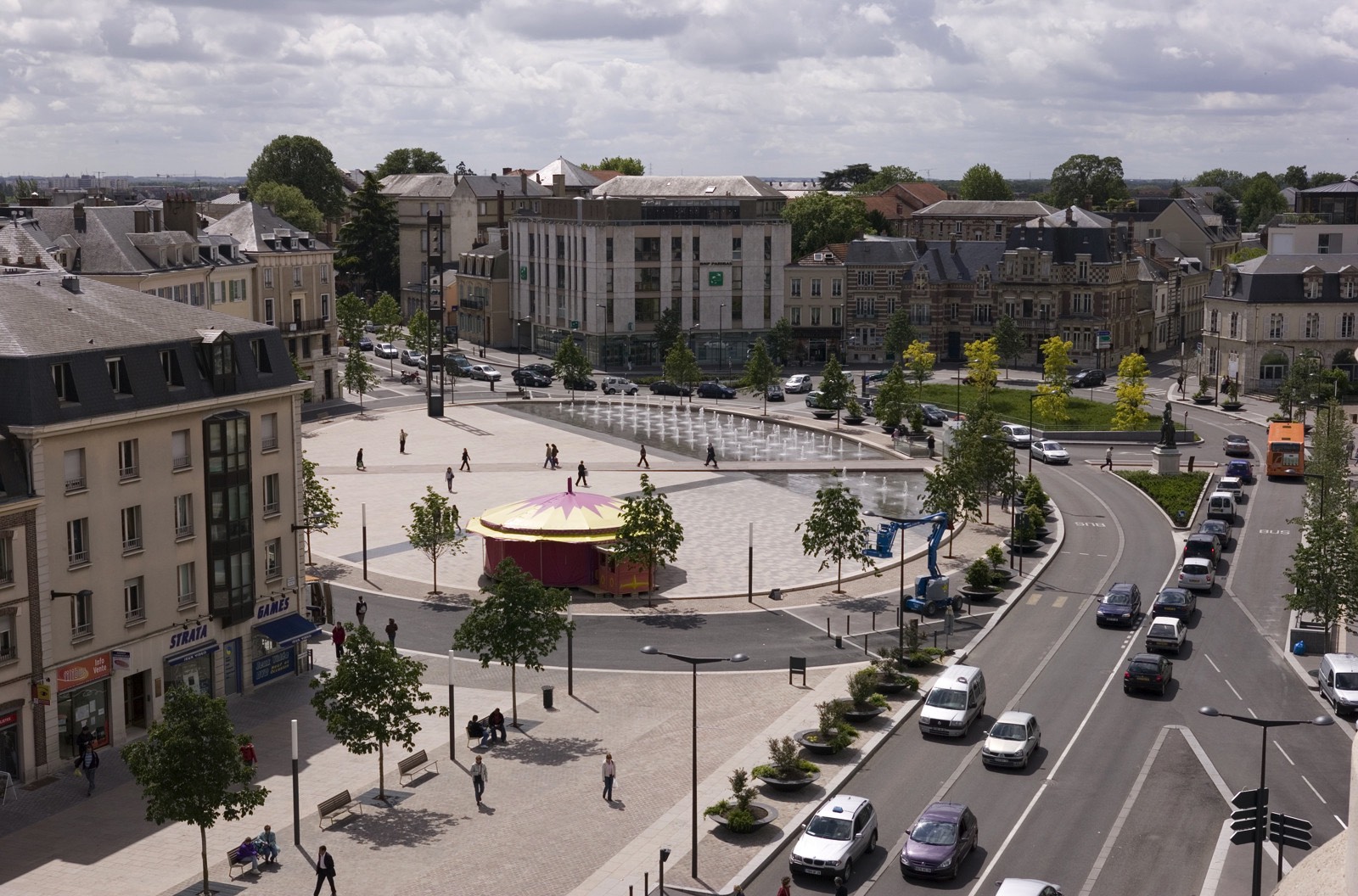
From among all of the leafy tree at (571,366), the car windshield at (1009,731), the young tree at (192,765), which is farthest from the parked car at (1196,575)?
the leafy tree at (571,366)

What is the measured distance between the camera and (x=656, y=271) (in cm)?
13788

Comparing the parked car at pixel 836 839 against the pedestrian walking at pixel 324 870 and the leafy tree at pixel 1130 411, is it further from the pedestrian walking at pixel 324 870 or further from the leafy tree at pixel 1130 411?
the leafy tree at pixel 1130 411

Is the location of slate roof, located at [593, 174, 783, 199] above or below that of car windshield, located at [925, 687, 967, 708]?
above

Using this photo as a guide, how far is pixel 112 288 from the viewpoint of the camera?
52.8 metres

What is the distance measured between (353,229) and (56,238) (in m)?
92.3

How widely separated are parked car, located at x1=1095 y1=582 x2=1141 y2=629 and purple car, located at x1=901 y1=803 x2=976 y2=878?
2317cm

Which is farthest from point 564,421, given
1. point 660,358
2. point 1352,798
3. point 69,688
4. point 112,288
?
point 1352,798

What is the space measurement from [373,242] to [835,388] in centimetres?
8936

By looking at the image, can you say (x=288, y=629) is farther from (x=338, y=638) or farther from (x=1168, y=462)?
(x=1168, y=462)

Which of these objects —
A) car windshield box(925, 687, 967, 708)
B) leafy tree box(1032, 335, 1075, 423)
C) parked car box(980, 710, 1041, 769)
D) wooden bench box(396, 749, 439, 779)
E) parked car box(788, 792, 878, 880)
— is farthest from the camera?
leafy tree box(1032, 335, 1075, 423)

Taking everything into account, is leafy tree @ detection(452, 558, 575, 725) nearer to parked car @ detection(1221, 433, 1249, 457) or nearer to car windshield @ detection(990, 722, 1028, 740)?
car windshield @ detection(990, 722, 1028, 740)

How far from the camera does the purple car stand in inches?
1465

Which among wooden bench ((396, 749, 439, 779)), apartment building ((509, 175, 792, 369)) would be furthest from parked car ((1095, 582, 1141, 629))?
apartment building ((509, 175, 792, 369))

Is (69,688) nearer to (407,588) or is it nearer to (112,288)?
(112,288)
